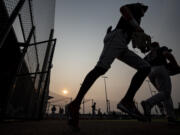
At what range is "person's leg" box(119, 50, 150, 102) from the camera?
2.13 metres

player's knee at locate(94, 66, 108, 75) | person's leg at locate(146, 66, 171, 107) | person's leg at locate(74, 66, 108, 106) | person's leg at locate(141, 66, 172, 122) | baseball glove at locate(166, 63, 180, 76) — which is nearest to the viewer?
person's leg at locate(74, 66, 108, 106)

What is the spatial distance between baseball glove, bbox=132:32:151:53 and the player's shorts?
0.46 feet

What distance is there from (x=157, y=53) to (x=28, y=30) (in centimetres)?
346

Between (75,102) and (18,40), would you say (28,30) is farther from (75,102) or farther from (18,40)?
(75,102)

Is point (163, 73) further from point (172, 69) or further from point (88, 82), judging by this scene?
point (88, 82)

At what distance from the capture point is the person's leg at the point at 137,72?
213cm

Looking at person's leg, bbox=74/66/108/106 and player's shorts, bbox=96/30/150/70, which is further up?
player's shorts, bbox=96/30/150/70

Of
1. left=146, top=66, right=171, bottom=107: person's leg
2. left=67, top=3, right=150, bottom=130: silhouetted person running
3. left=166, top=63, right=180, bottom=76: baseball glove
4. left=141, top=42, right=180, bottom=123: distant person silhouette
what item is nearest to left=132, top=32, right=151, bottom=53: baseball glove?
left=67, top=3, right=150, bottom=130: silhouetted person running

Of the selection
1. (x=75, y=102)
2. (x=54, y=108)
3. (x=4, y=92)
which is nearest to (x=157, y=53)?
(x=75, y=102)

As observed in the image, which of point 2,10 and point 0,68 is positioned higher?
point 2,10

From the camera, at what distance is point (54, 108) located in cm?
2239

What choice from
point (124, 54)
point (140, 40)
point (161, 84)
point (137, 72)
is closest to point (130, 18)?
point (140, 40)

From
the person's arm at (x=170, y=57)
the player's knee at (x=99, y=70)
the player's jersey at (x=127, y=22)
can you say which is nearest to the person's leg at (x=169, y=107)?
the person's arm at (x=170, y=57)

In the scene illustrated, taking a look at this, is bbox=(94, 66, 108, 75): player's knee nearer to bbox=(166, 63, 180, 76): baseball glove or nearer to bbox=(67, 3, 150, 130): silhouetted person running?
bbox=(67, 3, 150, 130): silhouetted person running
